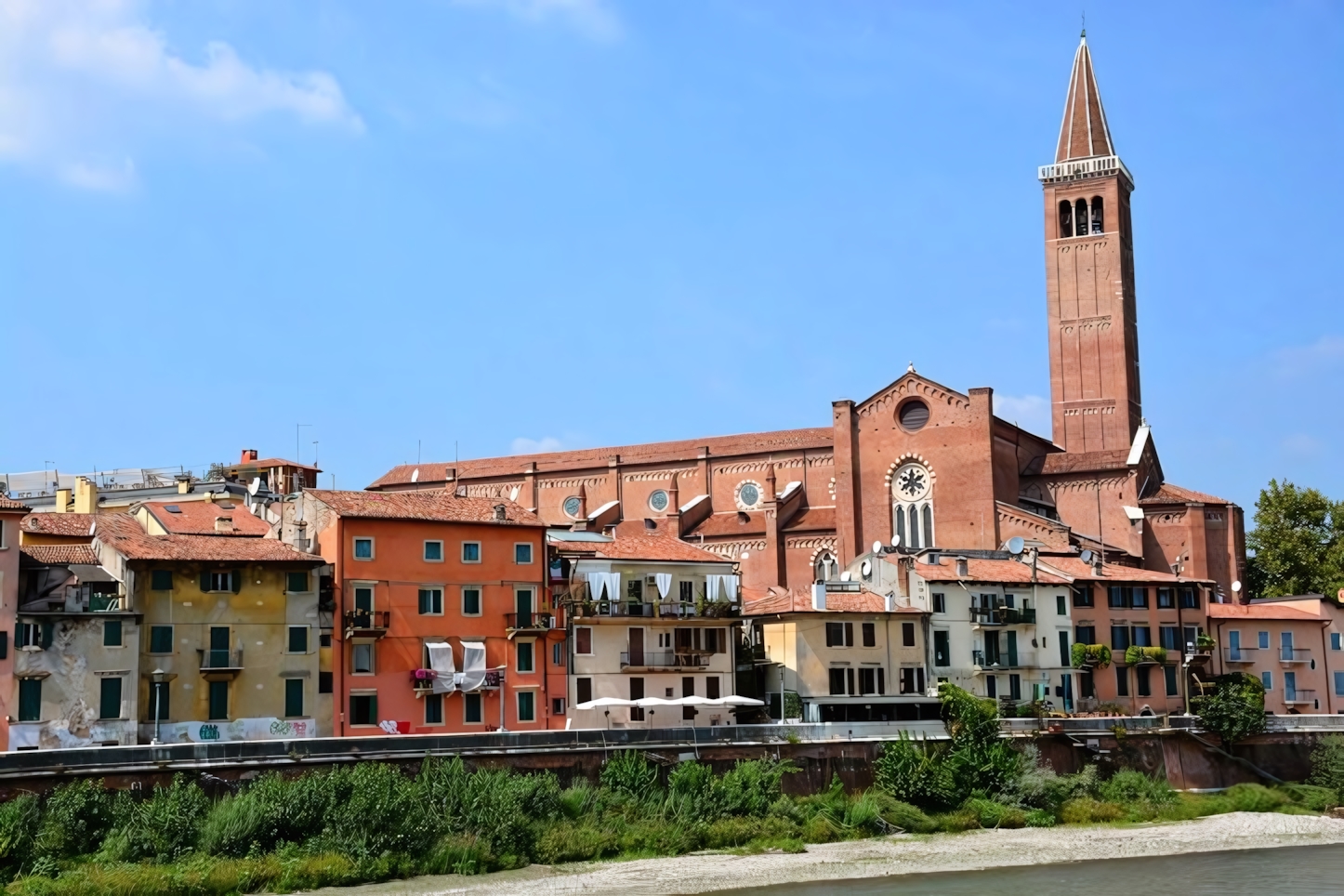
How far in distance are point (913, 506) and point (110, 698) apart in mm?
45666

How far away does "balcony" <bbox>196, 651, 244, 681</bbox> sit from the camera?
47344 millimetres

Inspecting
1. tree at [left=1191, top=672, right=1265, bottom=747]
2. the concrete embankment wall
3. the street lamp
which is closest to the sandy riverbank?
the concrete embankment wall

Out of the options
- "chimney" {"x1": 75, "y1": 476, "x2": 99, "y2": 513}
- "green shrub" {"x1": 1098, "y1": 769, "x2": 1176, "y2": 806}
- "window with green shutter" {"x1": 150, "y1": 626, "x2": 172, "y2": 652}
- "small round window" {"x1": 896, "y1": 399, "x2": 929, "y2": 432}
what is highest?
"small round window" {"x1": 896, "y1": 399, "x2": 929, "y2": 432}

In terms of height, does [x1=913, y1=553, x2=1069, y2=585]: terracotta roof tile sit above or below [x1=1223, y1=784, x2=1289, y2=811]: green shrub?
above

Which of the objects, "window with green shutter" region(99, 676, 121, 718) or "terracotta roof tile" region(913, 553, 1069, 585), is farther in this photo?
"terracotta roof tile" region(913, 553, 1069, 585)

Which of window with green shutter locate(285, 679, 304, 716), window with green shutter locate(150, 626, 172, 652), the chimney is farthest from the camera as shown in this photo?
the chimney

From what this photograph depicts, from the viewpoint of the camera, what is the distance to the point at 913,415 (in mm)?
82562

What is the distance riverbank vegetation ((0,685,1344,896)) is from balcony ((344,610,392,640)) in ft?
25.0

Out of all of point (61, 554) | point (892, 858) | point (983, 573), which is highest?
point (61, 554)

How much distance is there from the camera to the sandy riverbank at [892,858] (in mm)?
39906

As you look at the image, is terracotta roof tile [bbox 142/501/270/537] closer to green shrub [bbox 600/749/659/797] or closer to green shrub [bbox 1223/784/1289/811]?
green shrub [bbox 600/749/659/797]

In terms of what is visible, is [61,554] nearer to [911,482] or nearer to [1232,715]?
[1232,715]

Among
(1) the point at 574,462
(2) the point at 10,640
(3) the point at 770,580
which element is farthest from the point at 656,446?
(2) the point at 10,640

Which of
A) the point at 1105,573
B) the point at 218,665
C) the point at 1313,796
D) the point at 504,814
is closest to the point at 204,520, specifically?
the point at 218,665
